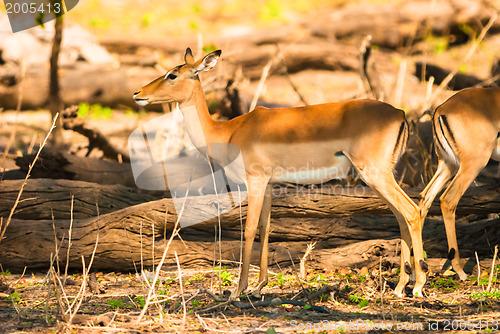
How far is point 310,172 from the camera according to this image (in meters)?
5.56

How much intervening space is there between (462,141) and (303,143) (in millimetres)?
1645

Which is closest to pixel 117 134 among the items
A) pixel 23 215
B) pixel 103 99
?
pixel 103 99

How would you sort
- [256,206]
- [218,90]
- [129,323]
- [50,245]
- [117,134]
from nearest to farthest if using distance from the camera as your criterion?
[129,323] < [256,206] < [50,245] < [218,90] < [117,134]

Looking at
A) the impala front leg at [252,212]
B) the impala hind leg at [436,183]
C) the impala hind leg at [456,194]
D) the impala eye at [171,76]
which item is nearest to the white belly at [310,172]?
the impala front leg at [252,212]

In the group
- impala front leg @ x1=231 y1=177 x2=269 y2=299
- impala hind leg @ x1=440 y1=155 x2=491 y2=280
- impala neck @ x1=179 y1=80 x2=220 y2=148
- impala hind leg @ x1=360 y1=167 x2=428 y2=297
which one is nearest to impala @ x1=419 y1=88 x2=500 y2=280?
impala hind leg @ x1=440 y1=155 x2=491 y2=280

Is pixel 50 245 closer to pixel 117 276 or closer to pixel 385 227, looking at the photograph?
pixel 117 276

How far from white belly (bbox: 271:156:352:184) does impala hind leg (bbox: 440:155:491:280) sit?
1.12 meters

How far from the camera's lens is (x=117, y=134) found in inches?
492

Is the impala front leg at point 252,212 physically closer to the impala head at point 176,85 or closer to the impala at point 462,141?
the impala head at point 176,85

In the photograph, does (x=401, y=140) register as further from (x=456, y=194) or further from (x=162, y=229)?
(x=162, y=229)

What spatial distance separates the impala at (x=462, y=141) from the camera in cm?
572

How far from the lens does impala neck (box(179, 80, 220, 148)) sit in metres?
5.77

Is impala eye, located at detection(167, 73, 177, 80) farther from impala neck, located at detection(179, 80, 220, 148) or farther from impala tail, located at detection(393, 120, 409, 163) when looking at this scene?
impala tail, located at detection(393, 120, 409, 163)

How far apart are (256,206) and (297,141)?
2.45ft
